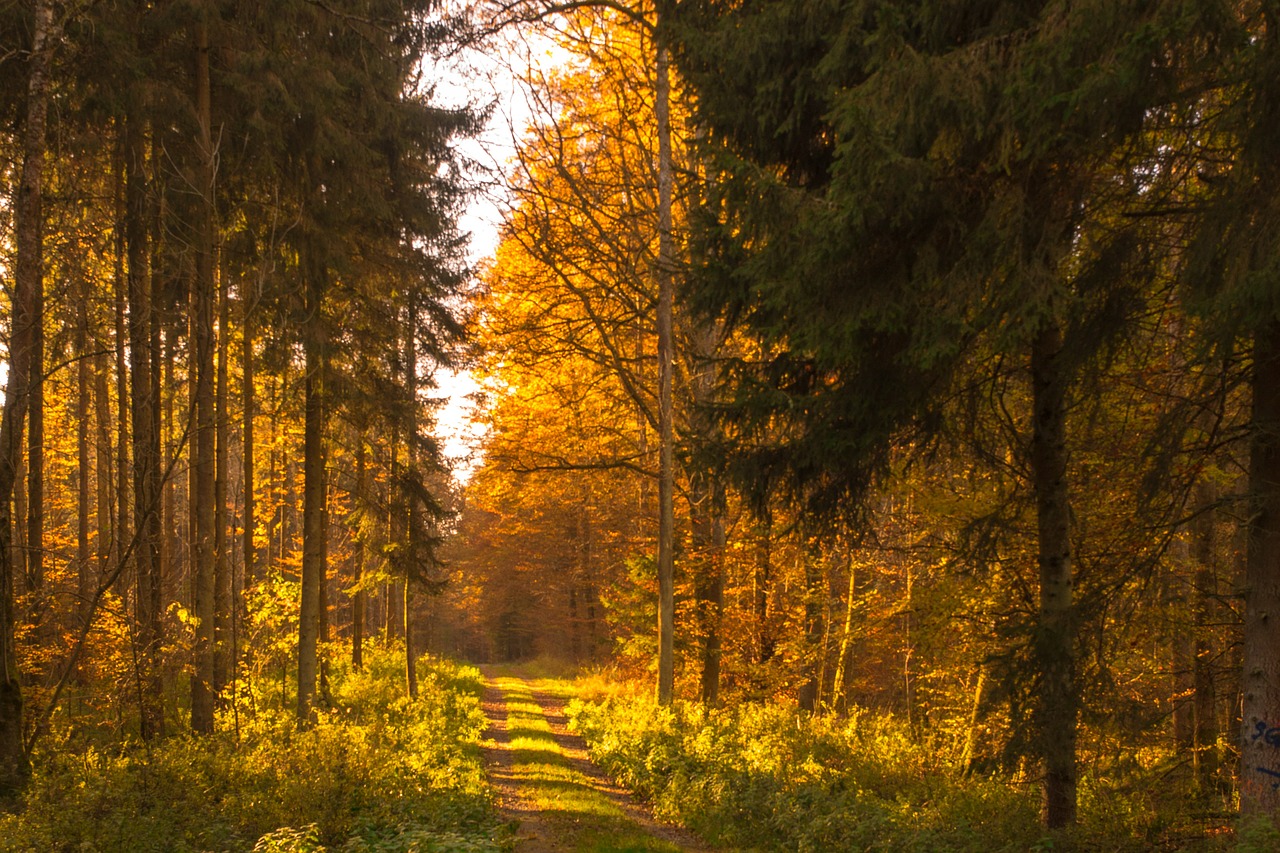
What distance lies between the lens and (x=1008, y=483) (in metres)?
8.71

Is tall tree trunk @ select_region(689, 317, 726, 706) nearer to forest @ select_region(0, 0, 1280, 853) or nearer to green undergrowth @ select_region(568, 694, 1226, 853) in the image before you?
forest @ select_region(0, 0, 1280, 853)

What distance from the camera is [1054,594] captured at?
20.7ft

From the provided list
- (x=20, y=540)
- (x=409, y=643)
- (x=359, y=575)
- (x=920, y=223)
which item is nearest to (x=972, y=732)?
(x=920, y=223)

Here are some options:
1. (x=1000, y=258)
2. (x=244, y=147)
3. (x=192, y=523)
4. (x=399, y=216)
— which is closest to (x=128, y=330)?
(x=244, y=147)

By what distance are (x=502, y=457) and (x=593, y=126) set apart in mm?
5693

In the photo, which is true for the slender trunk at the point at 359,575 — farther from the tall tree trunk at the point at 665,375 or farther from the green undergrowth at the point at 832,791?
the green undergrowth at the point at 832,791

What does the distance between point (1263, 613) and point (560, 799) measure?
7902mm

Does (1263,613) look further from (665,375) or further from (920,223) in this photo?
(665,375)

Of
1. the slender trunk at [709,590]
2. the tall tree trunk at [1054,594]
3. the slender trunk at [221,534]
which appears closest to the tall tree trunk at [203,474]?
the slender trunk at [221,534]

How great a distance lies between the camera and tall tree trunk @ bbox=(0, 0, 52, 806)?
7.02m

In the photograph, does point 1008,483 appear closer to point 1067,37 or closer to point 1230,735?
point 1230,735

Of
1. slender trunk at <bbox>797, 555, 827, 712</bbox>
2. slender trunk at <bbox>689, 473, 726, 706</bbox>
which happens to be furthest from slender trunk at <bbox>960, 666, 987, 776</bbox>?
slender trunk at <bbox>689, 473, 726, 706</bbox>

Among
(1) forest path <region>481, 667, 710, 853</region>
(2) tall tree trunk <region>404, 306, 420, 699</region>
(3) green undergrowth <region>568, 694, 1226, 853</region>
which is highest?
(2) tall tree trunk <region>404, 306, 420, 699</region>

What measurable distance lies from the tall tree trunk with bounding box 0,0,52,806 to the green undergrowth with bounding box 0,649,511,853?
39 centimetres
